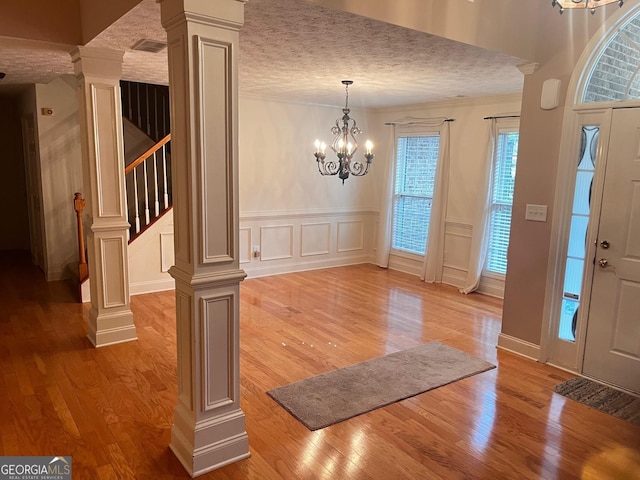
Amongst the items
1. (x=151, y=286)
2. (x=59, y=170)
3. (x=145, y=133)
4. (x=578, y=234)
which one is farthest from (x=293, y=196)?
(x=578, y=234)

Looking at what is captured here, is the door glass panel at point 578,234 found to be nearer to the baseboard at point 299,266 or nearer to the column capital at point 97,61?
the column capital at point 97,61

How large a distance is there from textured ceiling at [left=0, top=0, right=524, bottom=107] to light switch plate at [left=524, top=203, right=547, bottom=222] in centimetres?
113

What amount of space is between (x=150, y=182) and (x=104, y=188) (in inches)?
92.7

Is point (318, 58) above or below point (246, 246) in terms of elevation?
above

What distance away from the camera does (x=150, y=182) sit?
6102mm

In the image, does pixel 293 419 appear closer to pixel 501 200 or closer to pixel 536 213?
pixel 536 213

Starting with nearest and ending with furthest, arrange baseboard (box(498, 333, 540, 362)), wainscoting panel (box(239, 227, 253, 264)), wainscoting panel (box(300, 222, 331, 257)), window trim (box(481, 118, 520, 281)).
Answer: baseboard (box(498, 333, 540, 362)) → window trim (box(481, 118, 520, 281)) → wainscoting panel (box(239, 227, 253, 264)) → wainscoting panel (box(300, 222, 331, 257))

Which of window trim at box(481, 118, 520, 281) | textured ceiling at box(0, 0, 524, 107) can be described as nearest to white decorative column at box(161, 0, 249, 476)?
textured ceiling at box(0, 0, 524, 107)

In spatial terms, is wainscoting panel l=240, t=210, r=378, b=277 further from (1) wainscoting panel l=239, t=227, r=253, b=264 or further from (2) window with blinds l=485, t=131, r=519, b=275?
(2) window with blinds l=485, t=131, r=519, b=275

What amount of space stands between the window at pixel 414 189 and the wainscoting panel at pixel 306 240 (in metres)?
0.57

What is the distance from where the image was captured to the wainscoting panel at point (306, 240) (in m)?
6.34

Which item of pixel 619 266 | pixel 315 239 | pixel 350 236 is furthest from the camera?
pixel 350 236

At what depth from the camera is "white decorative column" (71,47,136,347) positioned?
3631mm

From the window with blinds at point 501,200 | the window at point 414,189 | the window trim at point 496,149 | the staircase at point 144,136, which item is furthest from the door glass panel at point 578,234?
the staircase at point 144,136
